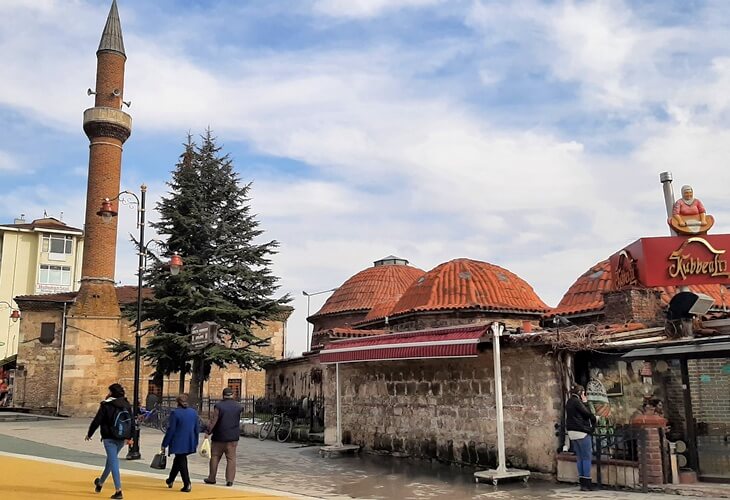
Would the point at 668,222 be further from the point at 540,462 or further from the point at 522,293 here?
the point at 522,293

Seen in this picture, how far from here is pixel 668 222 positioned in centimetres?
1359

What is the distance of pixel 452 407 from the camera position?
13.0 meters

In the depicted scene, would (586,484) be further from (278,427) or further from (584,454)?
(278,427)

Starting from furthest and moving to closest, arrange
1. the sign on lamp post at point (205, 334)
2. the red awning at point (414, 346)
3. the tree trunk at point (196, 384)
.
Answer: the tree trunk at point (196, 384) < the sign on lamp post at point (205, 334) < the red awning at point (414, 346)

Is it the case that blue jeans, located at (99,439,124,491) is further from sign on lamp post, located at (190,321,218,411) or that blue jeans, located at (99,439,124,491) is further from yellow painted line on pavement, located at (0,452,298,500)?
sign on lamp post, located at (190,321,218,411)

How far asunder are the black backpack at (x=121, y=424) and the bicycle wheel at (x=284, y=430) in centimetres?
1098

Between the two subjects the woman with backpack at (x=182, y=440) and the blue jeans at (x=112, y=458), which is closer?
the blue jeans at (x=112, y=458)

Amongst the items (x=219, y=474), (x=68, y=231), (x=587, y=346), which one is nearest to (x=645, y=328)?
(x=587, y=346)

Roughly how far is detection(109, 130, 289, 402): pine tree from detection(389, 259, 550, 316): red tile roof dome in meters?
6.64

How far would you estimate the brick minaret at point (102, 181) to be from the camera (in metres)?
30.7

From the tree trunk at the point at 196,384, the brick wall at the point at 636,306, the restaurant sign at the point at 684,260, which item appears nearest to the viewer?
the restaurant sign at the point at 684,260

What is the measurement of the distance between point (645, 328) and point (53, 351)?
98.6 feet

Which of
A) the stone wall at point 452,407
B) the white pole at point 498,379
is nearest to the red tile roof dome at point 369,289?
the stone wall at point 452,407

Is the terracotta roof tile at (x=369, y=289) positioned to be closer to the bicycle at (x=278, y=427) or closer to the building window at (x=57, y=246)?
the bicycle at (x=278, y=427)
